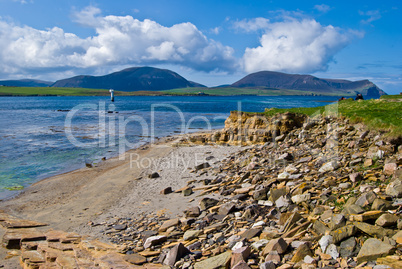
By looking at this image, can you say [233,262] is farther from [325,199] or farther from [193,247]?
[325,199]

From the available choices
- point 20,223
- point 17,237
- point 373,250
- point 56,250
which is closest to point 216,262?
point 373,250

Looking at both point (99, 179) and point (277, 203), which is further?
point (99, 179)

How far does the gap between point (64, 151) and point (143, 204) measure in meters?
17.8

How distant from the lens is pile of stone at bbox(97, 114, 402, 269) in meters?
5.84

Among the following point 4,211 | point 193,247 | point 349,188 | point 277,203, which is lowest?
point 4,211

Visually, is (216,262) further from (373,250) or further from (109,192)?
(109,192)

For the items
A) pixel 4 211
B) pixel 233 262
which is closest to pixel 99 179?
pixel 4 211

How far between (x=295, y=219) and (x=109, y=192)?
1028 cm

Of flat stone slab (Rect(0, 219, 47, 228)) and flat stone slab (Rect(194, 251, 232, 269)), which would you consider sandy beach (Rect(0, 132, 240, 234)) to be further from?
flat stone slab (Rect(194, 251, 232, 269))

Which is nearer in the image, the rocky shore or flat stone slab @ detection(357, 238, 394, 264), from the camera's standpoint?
flat stone slab @ detection(357, 238, 394, 264)

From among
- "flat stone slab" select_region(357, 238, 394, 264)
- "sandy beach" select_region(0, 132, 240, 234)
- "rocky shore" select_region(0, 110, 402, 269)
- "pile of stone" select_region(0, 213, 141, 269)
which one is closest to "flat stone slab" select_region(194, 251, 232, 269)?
"rocky shore" select_region(0, 110, 402, 269)

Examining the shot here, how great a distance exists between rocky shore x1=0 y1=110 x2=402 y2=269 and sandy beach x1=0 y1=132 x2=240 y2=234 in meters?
0.25

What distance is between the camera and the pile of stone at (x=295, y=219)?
584 centimetres

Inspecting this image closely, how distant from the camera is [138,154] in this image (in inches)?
969
